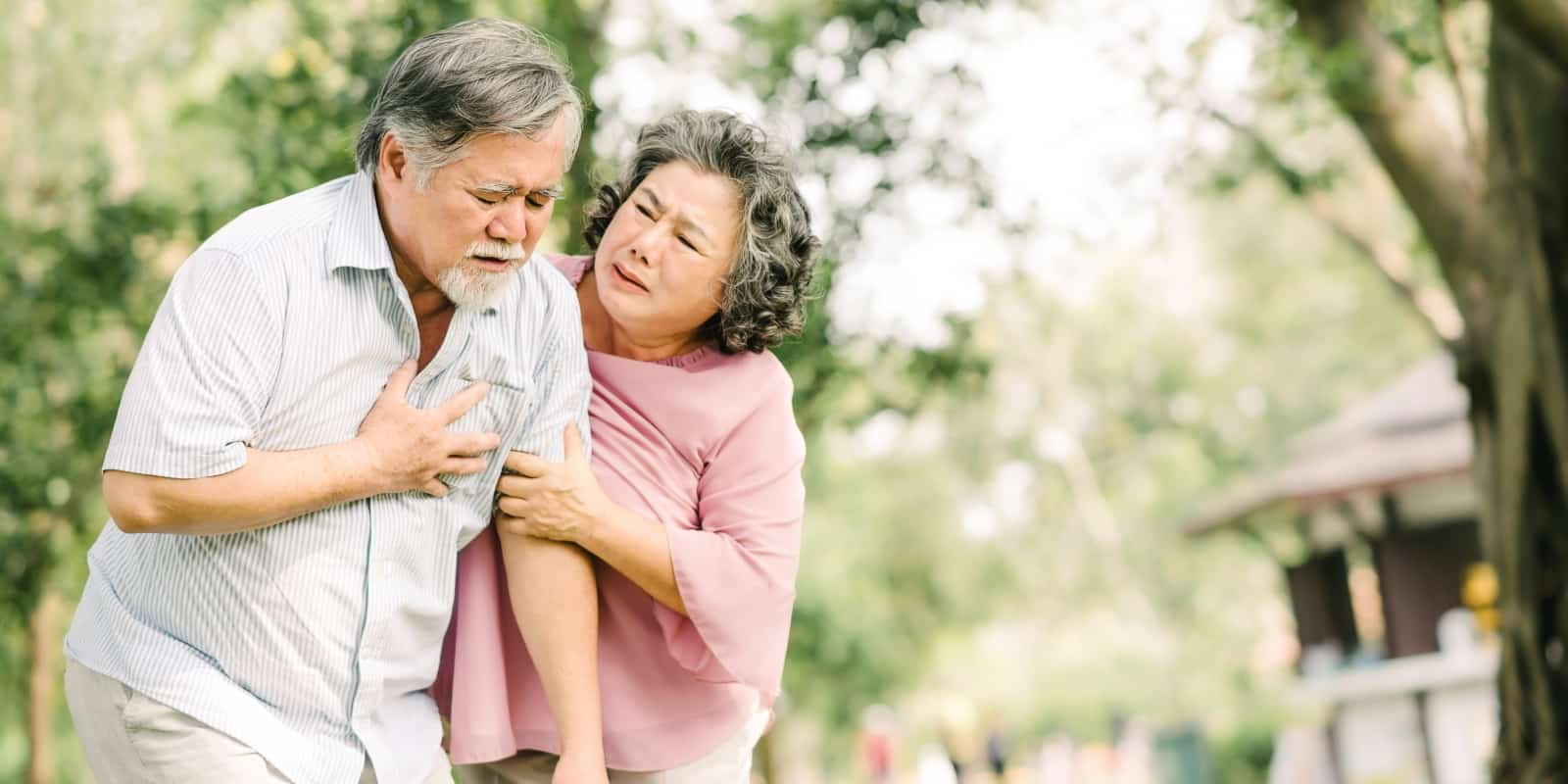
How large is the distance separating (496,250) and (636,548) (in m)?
0.59

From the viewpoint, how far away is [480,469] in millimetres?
2729

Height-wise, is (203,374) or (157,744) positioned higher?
(203,374)

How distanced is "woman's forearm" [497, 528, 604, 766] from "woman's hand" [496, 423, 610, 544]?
38mm

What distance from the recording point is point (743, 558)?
115 inches

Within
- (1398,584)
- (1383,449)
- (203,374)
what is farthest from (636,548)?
(1383,449)

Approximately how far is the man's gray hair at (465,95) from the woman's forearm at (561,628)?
27.4 inches

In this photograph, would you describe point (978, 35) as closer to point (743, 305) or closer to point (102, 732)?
point (743, 305)

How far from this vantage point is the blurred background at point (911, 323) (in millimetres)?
8266

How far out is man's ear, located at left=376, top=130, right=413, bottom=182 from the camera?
8.55 feet

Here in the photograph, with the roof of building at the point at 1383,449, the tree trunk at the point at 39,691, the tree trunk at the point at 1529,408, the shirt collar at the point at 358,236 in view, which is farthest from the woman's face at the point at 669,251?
the roof of building at the point at 1383,449

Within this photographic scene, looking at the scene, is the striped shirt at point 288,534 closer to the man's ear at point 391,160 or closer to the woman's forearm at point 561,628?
the man's ear at point 391,160

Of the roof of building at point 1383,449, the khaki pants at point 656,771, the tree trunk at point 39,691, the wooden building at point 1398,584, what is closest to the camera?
the khaki pants at point 656,771

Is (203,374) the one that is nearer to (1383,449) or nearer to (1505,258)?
(1505,258)

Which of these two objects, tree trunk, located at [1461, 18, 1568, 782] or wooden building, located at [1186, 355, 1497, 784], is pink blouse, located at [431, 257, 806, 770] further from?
wooden building, located at [1186, 355, 1497, 784]
